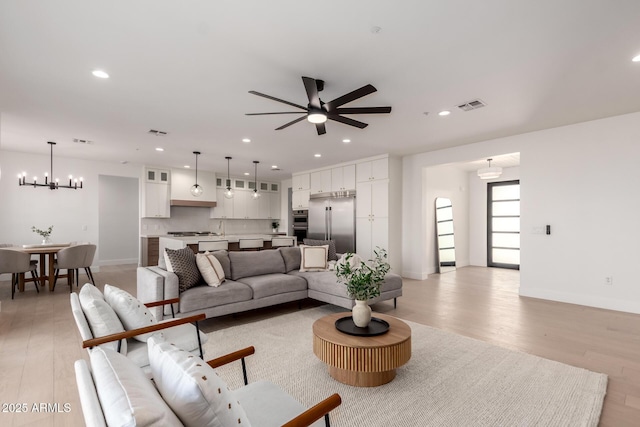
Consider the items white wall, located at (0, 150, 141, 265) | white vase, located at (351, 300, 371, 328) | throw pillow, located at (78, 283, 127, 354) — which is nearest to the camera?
throw pillow, located at (78, 283, 127, 354)

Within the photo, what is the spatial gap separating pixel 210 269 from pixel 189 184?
18.2 ft

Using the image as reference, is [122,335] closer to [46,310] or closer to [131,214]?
[46,310]

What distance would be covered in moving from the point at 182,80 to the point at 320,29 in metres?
1.65

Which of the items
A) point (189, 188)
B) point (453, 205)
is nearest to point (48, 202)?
point (189, 188)

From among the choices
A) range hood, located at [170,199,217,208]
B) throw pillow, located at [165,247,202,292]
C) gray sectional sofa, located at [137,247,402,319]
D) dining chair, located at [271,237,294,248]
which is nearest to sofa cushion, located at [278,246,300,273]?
gray sectional sofa, located at [137,247,402,319]

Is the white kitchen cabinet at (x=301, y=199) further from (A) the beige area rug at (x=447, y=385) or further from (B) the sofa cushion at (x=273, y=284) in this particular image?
(A) the beige area rug at (x=447, y=385)

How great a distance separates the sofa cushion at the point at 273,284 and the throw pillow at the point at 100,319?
202 cm

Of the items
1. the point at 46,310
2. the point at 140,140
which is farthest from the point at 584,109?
the point at 46,310

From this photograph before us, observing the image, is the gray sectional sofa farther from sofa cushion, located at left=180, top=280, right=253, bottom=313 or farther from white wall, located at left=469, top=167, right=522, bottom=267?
white wall, located at left=469, top=167, right=522, bottom=267

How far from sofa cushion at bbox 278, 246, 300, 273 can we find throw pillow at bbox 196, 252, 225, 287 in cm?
115

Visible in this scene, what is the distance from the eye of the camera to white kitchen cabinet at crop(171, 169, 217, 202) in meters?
8.41

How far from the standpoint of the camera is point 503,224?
328 inches

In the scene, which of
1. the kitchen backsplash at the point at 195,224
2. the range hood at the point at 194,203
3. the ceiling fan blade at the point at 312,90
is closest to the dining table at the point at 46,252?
the kitchen backsplash at the point at 195,224

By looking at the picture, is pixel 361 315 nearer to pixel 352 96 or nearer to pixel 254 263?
pixel 352 96
